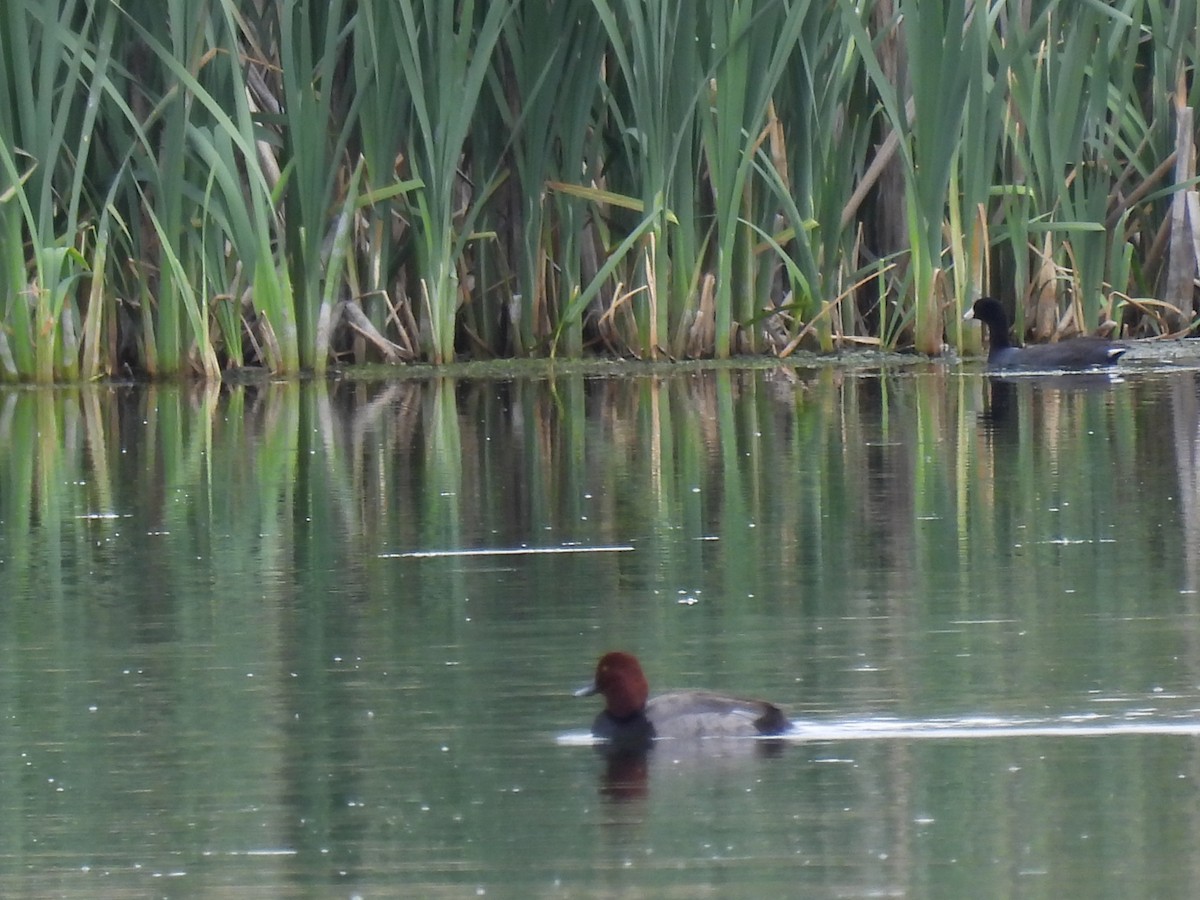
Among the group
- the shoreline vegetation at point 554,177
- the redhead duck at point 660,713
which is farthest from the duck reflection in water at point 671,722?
the shoreline vegetation at point 554,177

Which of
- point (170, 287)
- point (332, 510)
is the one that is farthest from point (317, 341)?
point (332, 510)

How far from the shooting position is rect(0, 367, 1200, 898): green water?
13.0 ft

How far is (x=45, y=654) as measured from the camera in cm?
587

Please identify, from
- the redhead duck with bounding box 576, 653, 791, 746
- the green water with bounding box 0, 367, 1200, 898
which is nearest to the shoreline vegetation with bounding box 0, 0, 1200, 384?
the green water with bounding box 0, 367, 1200, 898

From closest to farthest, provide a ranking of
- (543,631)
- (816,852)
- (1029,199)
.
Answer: (816,852)
(543,631)
(1029,199)

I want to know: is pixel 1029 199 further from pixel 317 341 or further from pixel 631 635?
pixel 631 635

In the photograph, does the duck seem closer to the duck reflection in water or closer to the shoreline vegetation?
the shoreline vegetation

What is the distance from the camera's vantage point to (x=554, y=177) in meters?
14.4

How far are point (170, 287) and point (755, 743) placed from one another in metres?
9.12

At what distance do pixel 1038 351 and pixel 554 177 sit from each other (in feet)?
8.71

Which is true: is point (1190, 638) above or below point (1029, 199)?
below

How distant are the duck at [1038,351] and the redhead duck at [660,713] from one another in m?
9.13

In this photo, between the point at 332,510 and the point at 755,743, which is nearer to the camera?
the point at 755,743

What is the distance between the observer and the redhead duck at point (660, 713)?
470cm
